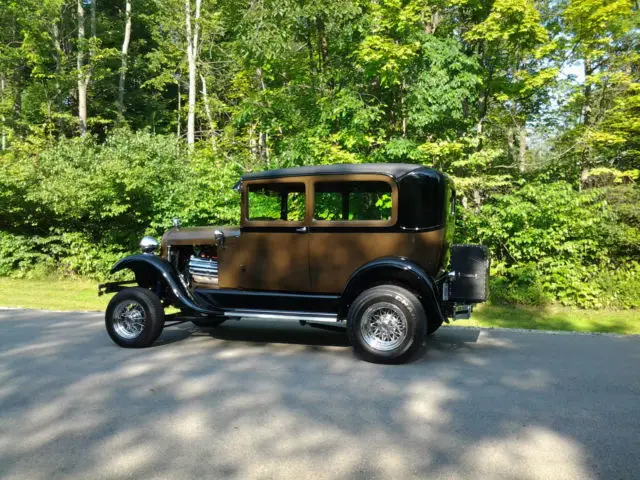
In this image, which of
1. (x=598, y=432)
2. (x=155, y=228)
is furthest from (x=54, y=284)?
(x=598, y=432)

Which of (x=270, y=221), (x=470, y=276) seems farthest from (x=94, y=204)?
(x=470, y=276)

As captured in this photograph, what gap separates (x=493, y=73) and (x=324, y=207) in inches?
373

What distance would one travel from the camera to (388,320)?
19.3 feet

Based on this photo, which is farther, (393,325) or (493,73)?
(493,73)

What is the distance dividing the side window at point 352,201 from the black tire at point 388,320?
37.4 inches

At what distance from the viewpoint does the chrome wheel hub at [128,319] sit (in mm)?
6781

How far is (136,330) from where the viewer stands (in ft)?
22.4

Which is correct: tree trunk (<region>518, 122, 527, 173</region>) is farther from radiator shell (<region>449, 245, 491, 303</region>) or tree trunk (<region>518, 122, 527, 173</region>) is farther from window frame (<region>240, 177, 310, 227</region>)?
window frame (<region>240, 177, 310, 227</region>)

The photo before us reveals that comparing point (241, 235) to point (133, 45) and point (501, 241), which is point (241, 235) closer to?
point (501, 241)

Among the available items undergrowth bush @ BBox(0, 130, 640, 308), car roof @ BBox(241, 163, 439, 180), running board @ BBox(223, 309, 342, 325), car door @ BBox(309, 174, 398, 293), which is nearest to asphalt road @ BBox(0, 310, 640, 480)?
running board @ BBox(223, 309, 342, 325)

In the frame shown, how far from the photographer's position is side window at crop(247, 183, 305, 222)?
22.1 feet

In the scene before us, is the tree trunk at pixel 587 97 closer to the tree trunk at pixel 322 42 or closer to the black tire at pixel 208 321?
the tree trunk at pixel 322 42

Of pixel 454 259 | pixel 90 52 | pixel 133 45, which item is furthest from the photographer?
pixel 133 45

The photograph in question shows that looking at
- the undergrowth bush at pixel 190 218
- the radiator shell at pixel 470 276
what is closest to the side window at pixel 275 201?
the radiator shell at pixel 470 276
